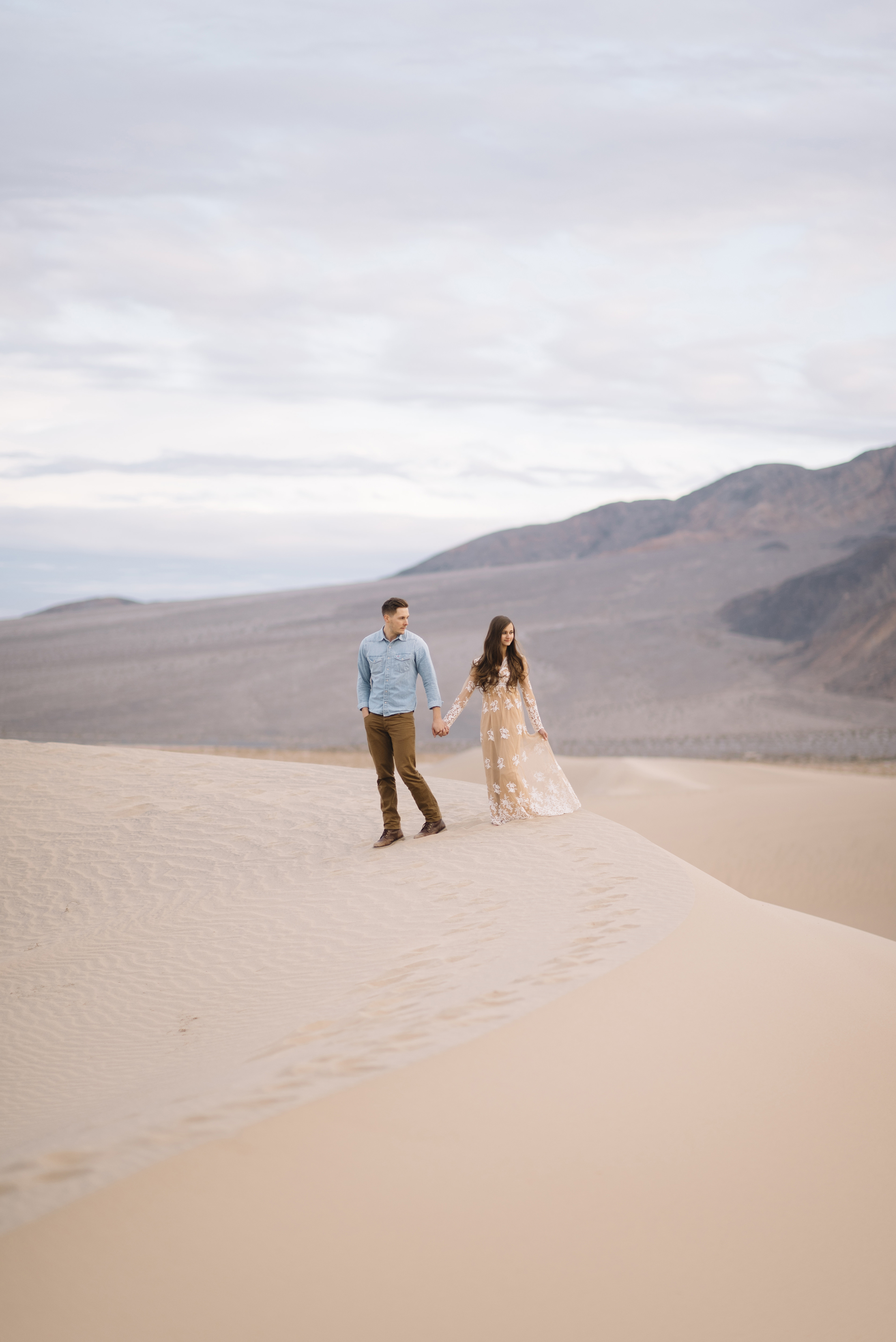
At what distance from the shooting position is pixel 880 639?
34875 millimetres

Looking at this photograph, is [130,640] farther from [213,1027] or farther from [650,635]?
[213,1027]

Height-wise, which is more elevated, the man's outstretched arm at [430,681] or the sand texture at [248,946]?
the man's outstretched arm at [430,681]

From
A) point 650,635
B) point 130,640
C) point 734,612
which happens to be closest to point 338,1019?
point 650,635

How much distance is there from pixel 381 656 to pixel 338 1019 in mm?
3247

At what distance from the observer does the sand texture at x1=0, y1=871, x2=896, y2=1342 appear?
8.26 ft

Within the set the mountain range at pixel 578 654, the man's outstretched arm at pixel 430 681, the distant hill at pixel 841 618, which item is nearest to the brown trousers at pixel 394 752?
the man's outstretched arm at pixel 430 681

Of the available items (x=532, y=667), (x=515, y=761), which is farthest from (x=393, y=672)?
(x=532, y=667)

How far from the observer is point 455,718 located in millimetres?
7484

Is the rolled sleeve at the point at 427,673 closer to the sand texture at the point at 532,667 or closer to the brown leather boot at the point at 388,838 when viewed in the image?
the brown leather boot at the point at 388,838

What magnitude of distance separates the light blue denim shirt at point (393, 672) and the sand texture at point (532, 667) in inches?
767

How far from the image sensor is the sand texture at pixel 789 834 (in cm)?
1127

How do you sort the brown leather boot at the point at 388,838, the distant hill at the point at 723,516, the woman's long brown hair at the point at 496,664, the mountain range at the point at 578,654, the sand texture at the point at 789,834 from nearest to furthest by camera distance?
1. the woman's long brown hair at the point at 496,664
2. the brown leather boot at the point at 388,838
3. the sand texture at the point at 789,834
4. the mountain range at the point at 578,654
5. the distant hill at the point at 723,516

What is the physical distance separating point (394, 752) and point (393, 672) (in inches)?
24.0

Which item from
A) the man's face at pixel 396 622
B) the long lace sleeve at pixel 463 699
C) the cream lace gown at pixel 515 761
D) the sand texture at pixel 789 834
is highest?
the man's face at pixel 396 622
